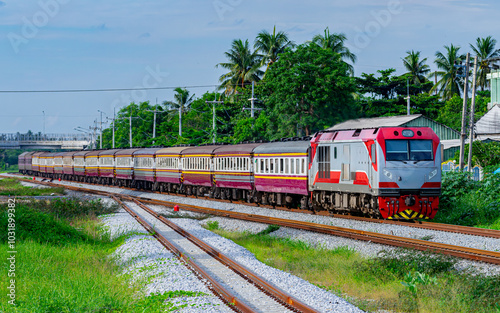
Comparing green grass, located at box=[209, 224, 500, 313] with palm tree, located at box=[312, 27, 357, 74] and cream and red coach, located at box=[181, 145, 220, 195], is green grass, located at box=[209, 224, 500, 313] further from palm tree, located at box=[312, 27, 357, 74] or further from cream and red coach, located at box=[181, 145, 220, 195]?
palm tree, located at box=[312, 27, 357, 74]

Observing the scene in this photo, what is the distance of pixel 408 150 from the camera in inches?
819

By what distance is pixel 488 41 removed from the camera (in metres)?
80.6

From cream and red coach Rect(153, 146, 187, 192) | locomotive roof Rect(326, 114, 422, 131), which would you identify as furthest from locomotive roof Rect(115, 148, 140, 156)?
locomotive roof Rect(326, 114, 422, 131)

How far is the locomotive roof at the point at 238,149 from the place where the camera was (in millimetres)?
32656

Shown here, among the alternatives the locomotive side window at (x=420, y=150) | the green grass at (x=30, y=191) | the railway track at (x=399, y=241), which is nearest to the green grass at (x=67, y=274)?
the railway track at (x=399, y=241)

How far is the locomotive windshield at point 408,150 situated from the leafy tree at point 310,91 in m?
26.1

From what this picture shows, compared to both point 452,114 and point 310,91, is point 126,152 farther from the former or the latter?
point 452,114

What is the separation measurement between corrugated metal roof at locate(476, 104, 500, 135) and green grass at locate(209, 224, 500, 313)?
46627mm

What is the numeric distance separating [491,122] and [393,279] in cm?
5089

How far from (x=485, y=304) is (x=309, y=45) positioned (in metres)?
40.7

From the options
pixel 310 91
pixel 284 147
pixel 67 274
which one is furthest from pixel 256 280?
pixel 310 91

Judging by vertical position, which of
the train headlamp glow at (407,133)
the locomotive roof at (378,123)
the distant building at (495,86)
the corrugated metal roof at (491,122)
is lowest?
the train headlamp glow at (407,133)

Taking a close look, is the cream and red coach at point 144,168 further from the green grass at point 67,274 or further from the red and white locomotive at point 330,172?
the green grass at point 67,274

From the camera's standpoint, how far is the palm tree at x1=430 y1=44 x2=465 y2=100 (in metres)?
79.8
